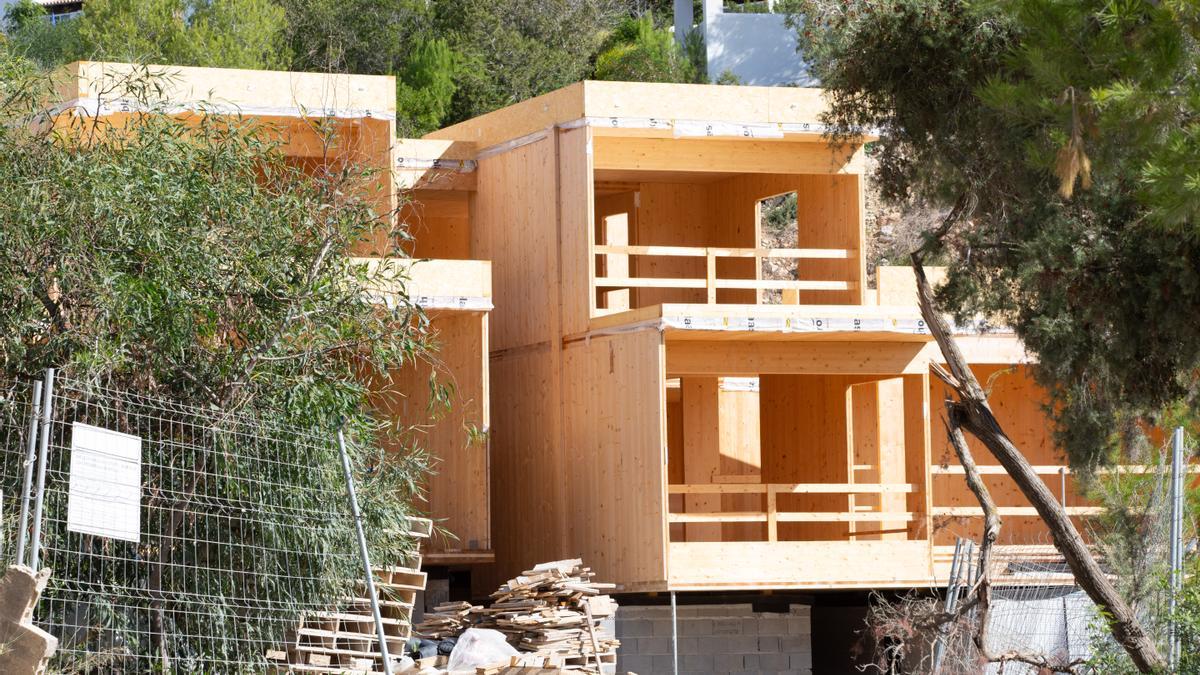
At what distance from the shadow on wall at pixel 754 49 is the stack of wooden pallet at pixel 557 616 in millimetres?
30079

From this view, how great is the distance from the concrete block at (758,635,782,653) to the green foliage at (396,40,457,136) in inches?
760

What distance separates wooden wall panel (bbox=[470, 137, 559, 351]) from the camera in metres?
20.8

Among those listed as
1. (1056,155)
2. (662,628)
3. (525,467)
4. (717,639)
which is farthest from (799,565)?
(1056,155)

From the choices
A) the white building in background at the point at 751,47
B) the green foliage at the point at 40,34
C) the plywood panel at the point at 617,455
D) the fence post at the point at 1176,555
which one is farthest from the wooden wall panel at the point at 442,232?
the white building in background at the point at 751,47

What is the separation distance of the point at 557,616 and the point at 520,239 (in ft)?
20.9

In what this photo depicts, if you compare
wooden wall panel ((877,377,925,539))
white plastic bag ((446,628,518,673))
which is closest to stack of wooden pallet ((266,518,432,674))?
white plastic bag ((446,628,518,673))

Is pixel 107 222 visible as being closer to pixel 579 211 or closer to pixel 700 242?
pixel 579 211

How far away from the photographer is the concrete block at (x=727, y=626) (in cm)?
2014

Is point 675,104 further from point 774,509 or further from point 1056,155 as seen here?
point 1056,155

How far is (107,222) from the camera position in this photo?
45.4 feet

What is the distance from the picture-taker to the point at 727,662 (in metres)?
20.1

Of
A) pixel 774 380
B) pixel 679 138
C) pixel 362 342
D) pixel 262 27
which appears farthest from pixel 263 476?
pixel 262 27

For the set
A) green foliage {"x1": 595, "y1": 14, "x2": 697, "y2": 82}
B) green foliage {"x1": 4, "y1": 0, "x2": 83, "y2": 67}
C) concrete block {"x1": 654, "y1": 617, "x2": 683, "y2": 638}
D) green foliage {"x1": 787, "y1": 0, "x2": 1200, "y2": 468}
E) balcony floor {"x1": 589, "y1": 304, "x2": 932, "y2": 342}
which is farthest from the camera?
green foliage {"x1": 4, "y1": 0, "x2": 83, "y2": 67}

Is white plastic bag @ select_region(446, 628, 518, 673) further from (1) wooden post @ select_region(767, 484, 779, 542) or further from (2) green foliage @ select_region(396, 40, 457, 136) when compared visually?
(2) green foliage @ select_region(396, 40, 457, 136)
